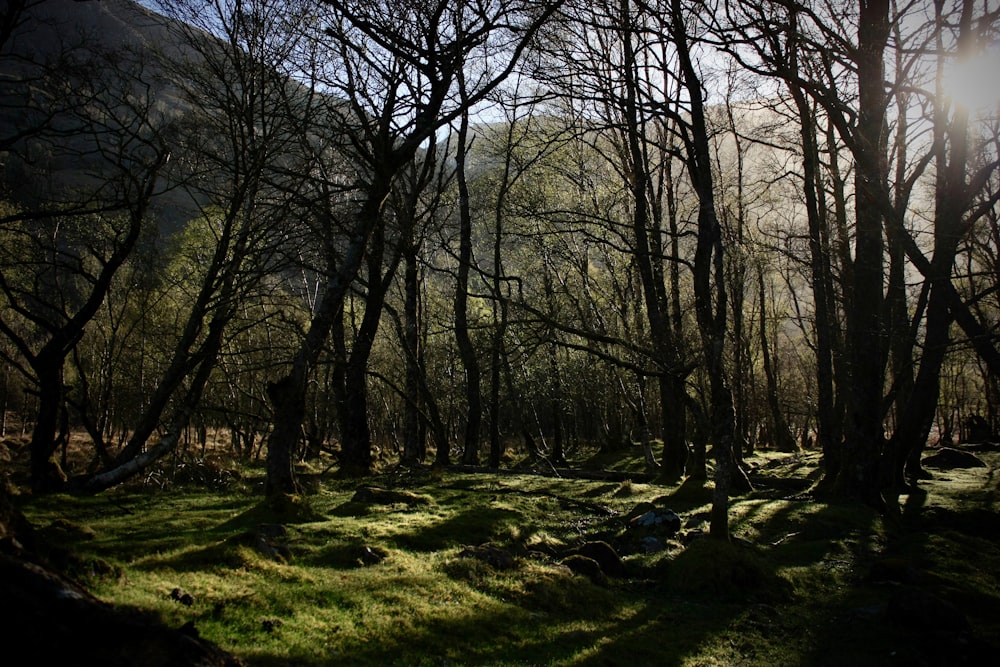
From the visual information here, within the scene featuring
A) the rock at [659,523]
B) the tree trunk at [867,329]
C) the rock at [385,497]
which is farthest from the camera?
the tree trunk at [867,329]

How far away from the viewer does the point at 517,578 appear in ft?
Answer: 22.0

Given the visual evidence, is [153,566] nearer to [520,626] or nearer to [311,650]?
[311,650]

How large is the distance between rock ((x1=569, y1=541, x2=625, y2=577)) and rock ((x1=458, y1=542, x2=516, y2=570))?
3.90ft

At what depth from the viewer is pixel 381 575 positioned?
20.1 feet

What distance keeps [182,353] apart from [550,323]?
6.12 meters

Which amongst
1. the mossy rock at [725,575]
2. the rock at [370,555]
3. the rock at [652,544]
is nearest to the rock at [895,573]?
the mossy rock at [725,575]

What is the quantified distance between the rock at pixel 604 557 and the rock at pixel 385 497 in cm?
301

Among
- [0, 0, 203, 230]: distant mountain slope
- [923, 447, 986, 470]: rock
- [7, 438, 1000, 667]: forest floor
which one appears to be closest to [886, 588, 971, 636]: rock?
[7, 438, 1000, 667]: forest floor

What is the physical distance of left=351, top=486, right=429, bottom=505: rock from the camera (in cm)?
993

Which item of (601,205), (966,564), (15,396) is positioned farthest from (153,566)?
(15,396)

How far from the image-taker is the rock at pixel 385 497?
9930 millimetres

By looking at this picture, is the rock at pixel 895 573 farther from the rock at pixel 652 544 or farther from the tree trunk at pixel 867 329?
the tree trunk at pixel 867 329

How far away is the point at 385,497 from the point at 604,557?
3.82 metres

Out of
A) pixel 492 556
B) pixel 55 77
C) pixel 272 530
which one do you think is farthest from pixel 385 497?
pixel 55 77
